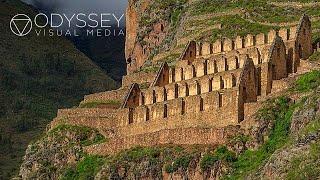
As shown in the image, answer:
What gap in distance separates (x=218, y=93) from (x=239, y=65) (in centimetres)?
499

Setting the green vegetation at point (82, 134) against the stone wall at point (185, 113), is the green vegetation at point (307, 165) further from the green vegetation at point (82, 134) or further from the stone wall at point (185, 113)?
the green vegetation at point (82, 134)

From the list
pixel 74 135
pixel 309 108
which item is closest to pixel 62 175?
pixel 74 135

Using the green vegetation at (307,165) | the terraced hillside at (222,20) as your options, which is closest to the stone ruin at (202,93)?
the terraced hillside at (222,20)

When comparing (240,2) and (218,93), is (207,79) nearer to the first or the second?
(218,93)

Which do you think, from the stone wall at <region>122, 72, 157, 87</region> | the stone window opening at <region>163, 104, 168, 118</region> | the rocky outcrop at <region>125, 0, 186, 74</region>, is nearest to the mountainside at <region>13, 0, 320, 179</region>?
the stone window opening at <region>163, 104, 168, 118</region>

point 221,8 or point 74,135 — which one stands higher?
point 221,8

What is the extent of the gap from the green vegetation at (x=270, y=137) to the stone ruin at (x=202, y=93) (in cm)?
257

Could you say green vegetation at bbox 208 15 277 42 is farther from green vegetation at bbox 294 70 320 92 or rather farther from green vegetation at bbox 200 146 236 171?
green vegetation at bbox 200 146 236 171

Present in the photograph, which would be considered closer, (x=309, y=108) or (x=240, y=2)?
(x=309, y=108)

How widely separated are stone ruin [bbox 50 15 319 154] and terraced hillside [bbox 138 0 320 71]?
6578 millimetres

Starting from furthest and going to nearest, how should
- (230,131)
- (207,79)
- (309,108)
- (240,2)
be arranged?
(240,2)
(207,79)
(230,131)
(309,108)

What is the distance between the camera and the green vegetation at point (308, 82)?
7981cm

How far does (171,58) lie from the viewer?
105m

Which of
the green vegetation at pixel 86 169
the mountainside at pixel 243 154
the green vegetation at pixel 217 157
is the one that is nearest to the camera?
the mountainside at pixel 243 154
